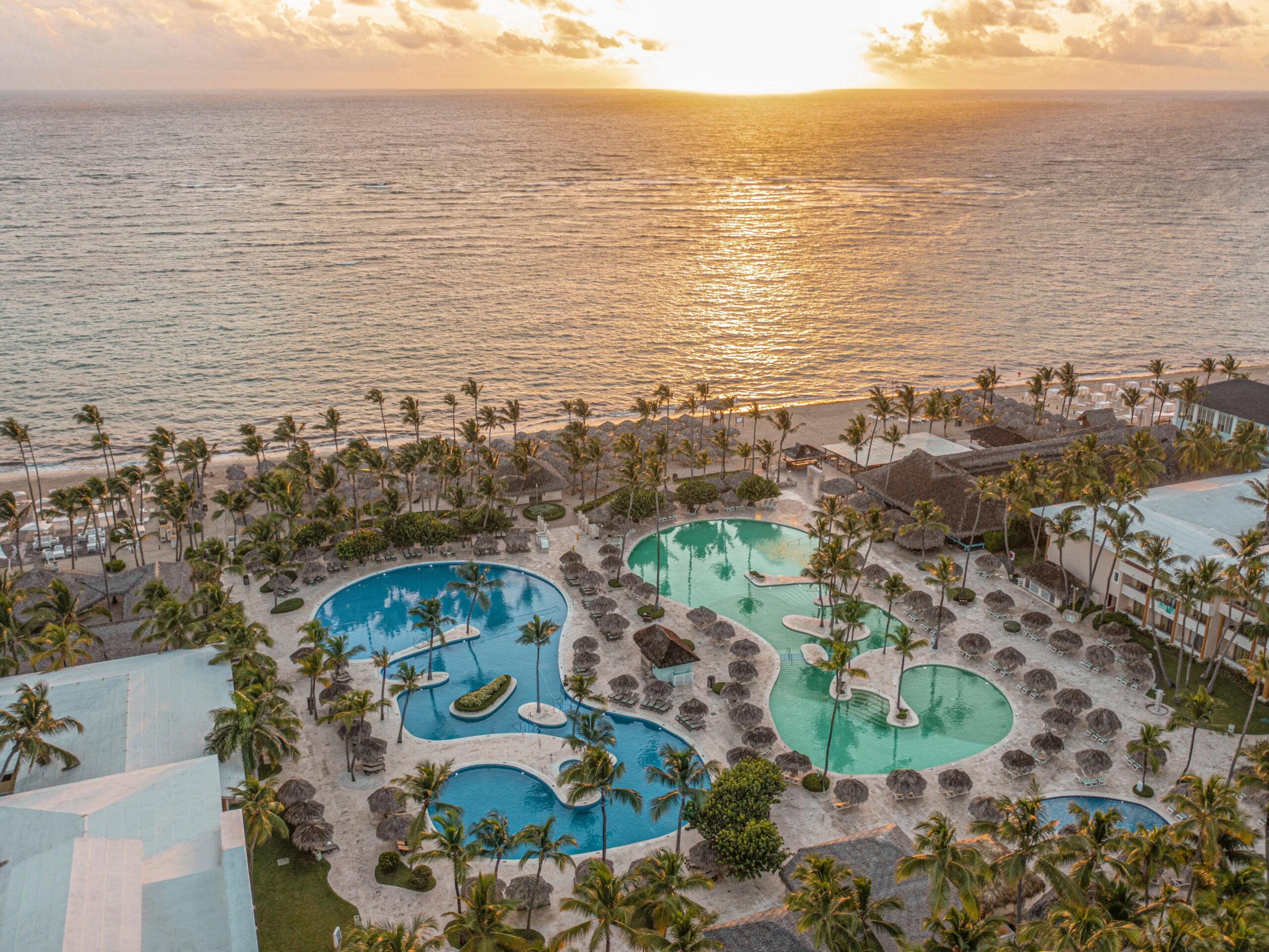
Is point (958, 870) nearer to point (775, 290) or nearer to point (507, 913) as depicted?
point (507, 913)

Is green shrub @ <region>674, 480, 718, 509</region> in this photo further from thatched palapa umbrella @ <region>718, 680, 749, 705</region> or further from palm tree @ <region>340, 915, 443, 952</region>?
palm tree @ <region>340, 915, 443, 952</region>

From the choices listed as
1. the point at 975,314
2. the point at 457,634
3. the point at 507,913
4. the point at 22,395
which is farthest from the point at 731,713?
the point at 975,314

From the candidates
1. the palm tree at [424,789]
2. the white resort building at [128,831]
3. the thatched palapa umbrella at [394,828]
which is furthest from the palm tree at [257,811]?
the palm tree at [424,789]

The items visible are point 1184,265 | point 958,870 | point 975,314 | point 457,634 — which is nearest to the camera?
point 958,870

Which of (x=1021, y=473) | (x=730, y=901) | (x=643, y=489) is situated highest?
(x=1021, y=473)

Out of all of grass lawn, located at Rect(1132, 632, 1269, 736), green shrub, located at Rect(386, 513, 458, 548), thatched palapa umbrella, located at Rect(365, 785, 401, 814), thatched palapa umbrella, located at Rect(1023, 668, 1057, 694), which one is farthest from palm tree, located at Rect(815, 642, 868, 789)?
green shrub, located at Rect(386, 513, 458, 548)

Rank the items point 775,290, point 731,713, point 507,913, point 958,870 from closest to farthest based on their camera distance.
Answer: point 958,870, point 507,913, point 731,713, point 775,290

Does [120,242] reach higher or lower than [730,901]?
higher
